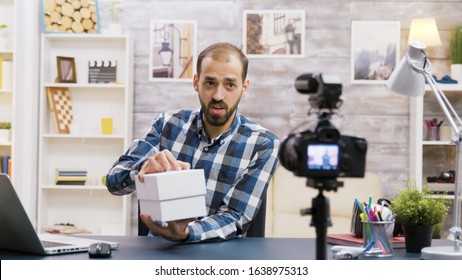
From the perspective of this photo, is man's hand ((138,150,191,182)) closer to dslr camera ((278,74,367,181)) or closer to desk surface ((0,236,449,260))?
desk surface ((0,236,449,260))

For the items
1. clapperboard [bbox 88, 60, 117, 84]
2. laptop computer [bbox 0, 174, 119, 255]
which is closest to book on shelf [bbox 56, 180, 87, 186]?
clapperboard [bbox 88, 60, 117, 84]

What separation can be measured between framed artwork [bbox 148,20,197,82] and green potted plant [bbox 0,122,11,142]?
0.95 metres

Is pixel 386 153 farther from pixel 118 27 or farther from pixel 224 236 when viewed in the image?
pixel 224 236

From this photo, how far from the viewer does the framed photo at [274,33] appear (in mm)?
4633

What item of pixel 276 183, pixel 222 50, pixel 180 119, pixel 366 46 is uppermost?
pixel 366 46

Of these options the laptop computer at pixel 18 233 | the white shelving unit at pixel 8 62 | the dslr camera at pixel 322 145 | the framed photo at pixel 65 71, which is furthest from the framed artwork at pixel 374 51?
the dslr camera at pixel 322 145

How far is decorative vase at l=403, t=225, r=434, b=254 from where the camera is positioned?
188cm

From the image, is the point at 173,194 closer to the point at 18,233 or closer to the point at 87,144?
the point at 18,233

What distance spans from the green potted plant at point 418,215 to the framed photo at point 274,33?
2.81 meters

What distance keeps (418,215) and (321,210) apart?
2.68 feet

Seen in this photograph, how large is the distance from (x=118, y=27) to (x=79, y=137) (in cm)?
74

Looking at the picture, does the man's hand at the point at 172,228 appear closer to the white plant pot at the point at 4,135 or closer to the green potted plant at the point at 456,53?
the white plant pot at the point at 4,135
